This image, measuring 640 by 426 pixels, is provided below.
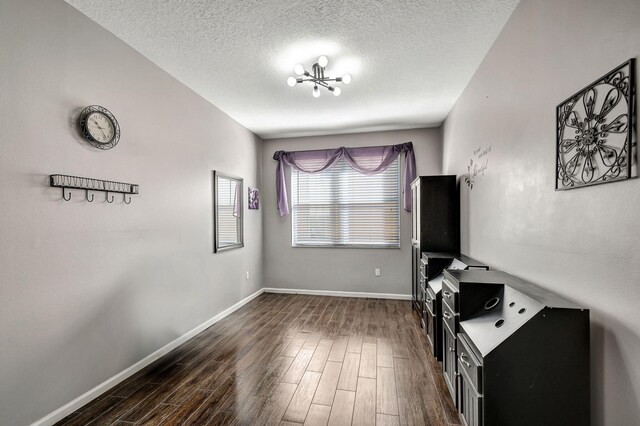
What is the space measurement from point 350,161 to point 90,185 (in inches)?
138

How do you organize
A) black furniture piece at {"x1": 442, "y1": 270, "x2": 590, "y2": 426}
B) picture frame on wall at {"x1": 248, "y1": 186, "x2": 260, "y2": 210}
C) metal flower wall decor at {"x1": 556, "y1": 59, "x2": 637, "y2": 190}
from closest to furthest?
metal flower wall decor at {"x1": 556, "y1": 59, "x2": 637, "y2": 190}
black furniture piece at {"x1": 442, "y1": 270, "x2": 590, "y2": 426}
picture frame on wall at {"x1": 248, "y1": 186, "x2": 260, "y2": 210}

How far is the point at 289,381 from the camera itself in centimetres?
232

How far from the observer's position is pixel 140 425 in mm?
1843

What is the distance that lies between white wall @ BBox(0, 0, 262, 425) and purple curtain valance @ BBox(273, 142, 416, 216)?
1.88 meters

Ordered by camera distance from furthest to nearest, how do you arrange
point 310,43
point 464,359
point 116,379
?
1. point 310,43
2. point 116,379
3. point 464,359

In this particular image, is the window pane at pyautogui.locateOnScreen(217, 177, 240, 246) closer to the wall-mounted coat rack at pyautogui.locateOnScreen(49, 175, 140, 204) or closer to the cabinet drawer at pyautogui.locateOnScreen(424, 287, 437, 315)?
the wall-mounted coat rack at pyautogui.locateOnScreen(49, 175, 140, 204)

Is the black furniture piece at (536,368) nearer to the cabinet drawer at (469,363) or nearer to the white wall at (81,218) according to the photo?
the cabinet drawer at (469,363)

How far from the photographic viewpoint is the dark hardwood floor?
1918mm

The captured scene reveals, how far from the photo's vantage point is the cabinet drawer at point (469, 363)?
133cm

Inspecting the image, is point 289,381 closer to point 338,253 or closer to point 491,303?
point 491,303

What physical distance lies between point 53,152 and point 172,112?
1.29 m

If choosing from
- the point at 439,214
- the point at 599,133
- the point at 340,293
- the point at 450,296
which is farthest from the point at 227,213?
the point at 599,133

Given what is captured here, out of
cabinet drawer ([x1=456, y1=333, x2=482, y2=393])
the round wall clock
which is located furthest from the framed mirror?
cabinet drawer ([x1=456, y1=333, x2=482, y2=393])

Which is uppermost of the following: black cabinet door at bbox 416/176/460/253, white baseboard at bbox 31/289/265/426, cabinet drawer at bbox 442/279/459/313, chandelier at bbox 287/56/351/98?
Answer: chandelier at bbox 287/56/351/98
